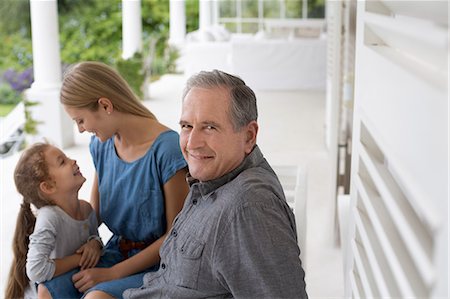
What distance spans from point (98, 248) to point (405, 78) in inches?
66.3

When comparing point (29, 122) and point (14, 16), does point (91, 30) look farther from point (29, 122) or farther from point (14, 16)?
point (29, 122)

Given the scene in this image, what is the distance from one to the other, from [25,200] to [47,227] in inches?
5.5

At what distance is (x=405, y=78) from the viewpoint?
2.33ft

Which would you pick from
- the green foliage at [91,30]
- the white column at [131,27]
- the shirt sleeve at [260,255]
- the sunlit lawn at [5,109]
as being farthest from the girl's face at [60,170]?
the green foliage at [91,30]

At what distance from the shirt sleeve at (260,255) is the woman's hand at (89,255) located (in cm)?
87

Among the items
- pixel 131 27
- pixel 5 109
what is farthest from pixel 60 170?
pixel 5 109

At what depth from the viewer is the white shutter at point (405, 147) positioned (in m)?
0.56

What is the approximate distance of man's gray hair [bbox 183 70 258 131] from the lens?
151 centimetres

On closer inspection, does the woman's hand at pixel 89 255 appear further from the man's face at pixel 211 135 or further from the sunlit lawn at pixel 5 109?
the sunlit lawn at pixel 5 109

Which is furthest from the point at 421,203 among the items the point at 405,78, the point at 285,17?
the point at 285,17

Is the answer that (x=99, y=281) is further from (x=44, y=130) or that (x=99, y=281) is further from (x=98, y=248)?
(x=44, y=130)

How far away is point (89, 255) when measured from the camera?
219cm

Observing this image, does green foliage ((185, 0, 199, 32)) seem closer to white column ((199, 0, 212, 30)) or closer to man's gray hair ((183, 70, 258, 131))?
white column ((199, 0, 212, 30))

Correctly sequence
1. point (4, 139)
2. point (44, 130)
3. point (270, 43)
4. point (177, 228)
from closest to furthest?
point (177, 228), point (44, 130), point (4, 139), point (270, 43)
